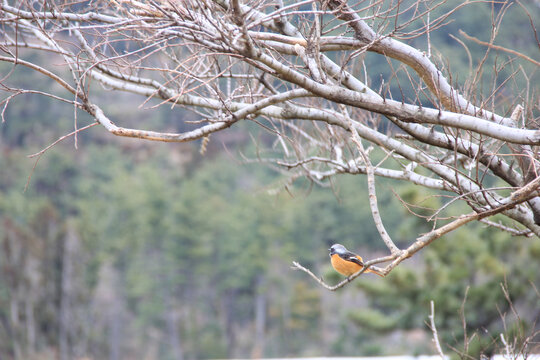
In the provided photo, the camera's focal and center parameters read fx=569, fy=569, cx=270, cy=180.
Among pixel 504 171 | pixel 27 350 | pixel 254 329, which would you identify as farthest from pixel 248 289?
pixel 504 171

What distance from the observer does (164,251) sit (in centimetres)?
2395

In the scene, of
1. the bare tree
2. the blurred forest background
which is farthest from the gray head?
the blurred forest background

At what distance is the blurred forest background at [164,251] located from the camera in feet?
57.9

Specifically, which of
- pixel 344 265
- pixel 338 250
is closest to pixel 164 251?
pixel 338 250

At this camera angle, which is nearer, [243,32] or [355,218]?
[243,32]

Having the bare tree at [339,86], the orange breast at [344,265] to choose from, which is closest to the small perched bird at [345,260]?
the orange breast at [344,265]

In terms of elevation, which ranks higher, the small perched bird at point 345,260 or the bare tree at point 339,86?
the bare tree at point 339,86

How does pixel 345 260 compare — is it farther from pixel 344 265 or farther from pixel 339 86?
pixel 339 86

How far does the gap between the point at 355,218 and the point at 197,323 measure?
8.06m

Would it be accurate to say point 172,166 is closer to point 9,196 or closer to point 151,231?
point 151,231

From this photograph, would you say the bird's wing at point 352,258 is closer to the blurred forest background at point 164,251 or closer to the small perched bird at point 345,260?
the small perched bird at point 345,260

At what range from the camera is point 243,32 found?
2070 millimetres

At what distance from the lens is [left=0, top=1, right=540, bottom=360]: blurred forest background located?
1764 cm

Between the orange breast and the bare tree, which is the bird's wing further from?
the bare tree
